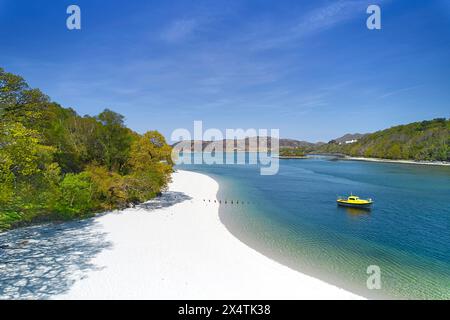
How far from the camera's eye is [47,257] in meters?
13.0

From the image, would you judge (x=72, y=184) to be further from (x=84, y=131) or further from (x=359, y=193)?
(x=359, y=193)

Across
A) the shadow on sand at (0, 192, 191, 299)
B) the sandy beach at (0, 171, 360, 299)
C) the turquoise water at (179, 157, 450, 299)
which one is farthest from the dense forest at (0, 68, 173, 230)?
the turquoise water at (179, 157, 450, 299)

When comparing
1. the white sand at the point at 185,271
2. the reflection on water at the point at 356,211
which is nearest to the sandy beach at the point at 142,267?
the white sand at the point at 185,271

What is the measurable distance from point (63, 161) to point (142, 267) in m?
17.5

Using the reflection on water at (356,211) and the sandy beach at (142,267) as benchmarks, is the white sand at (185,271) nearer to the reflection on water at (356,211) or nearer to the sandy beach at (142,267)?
the sandy beach at (142,267)

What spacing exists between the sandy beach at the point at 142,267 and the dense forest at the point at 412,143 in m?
138

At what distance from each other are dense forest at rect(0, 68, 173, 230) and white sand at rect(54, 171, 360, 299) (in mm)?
4678

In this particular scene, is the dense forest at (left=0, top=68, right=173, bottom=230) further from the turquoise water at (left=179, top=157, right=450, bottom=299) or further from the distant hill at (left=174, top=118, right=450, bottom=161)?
the distant hill at (left=174, top=118, right=450, bottom=161)

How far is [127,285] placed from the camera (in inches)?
416

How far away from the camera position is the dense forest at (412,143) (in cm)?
11246

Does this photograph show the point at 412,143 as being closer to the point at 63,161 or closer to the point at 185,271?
the point at 185,271

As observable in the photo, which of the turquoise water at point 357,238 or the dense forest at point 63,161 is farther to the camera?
the turquoise water at point 357,238

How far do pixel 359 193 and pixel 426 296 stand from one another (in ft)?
110
